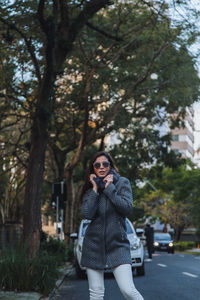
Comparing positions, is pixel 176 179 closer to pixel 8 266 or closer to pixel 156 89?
pixel 156 89

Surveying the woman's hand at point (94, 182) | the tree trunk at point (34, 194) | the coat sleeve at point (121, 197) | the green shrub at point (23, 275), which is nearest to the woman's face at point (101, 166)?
the woman's hand at point (94, 182)

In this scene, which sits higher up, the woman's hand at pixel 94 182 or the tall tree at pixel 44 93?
the tall tree at pixel 44 93

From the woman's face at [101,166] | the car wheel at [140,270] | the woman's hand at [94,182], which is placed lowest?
the car wheel at [140,270]

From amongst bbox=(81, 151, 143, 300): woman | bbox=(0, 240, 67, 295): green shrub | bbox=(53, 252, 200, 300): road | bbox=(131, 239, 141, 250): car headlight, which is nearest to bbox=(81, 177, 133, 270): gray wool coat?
bbox=(81, 151, 143, 300): woman

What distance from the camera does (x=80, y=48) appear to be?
20.4 metres

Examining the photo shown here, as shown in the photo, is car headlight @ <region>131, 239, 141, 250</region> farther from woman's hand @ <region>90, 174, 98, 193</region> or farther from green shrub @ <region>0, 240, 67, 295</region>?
woman's hand @ <region>90, 174, 98, 193</region>

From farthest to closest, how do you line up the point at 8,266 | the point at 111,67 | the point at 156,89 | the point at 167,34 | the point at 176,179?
the point at 176,179 < the point at 156,89 < the point at 111,67 < the point at 167,34 < the point at 8,266

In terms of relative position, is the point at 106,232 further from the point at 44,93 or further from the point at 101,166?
the point at 44,93

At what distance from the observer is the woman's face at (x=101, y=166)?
207 inches

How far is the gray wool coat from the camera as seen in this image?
4.97 meters

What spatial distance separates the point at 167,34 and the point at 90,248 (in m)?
16.0

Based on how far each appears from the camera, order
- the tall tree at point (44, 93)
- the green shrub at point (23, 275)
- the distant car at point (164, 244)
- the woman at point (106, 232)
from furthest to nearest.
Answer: the distant car at point (164, 244), the tall tree at point (44, 93), the green shrub at point (23, 275), the woman at point (106, 232)

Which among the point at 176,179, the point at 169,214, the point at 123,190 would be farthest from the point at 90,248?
the point at 169,214

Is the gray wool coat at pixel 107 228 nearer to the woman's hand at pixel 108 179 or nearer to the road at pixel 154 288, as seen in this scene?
the woman's hand at pixel 108 179
